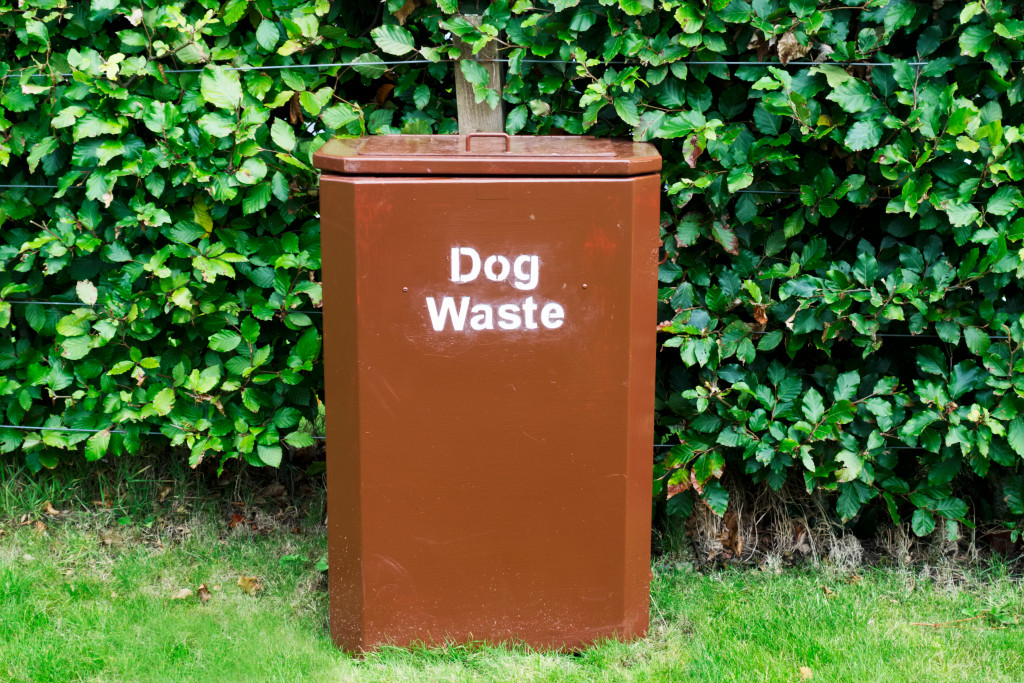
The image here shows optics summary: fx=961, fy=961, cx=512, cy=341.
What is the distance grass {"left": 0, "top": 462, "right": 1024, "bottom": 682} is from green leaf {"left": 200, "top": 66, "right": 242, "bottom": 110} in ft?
5.00

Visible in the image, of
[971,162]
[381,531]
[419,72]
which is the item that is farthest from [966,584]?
[419,72]

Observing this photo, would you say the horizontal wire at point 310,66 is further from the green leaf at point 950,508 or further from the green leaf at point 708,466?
the green leaf at point 950,508

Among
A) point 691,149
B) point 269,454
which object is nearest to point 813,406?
point 691,149

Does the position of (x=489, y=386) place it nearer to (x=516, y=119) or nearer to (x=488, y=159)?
(x=488, y=159)

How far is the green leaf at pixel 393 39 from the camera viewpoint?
10.5 feet

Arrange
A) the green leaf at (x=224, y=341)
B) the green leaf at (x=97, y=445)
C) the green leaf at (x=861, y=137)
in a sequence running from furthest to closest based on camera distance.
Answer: the green leaf at (x=97, y=445)
the green leaf at (x=224, y=341)
the green leaf at (x=861, y=137)

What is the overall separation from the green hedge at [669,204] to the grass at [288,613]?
302mm

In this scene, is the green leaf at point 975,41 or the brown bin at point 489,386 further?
the green leaf at point 975,41

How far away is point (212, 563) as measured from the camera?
3.56 metres

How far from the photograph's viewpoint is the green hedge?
3092mm

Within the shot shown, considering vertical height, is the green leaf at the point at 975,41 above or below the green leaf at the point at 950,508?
above

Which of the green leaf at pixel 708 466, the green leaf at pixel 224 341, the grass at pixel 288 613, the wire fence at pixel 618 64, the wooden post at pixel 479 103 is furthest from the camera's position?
the green leaf at pixel 224 341

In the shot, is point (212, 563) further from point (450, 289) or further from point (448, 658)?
point (450, 289)

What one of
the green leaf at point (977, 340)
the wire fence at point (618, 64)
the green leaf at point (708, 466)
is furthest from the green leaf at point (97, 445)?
the green leaf at point (977, 340)
